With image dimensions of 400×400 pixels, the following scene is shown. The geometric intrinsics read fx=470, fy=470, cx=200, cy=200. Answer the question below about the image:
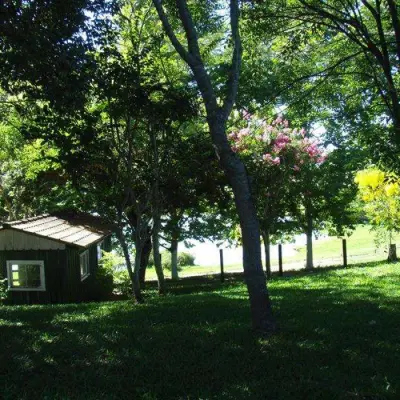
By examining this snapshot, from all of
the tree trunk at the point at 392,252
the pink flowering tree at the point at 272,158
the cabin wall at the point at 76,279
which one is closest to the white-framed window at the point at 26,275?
the cabin wall at the point at 76,279

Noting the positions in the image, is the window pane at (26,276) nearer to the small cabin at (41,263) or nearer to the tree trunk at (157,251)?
the small cabin at (41,263)

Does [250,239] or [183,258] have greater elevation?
[250,239]

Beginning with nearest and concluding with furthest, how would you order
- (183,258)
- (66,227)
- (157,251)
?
(157,251)
(66,227)
(183,258)

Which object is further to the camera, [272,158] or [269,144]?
[269,144]

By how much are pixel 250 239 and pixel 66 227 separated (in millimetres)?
14536

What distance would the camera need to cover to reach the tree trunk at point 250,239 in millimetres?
5801

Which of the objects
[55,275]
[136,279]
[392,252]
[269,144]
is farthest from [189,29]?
[392,252]

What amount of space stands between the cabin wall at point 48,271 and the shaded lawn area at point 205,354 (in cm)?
862

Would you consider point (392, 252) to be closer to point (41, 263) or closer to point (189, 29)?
point (41, 263)

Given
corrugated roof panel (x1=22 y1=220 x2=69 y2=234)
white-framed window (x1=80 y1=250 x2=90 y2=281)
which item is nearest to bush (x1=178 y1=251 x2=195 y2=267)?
corrugated roof panel (x1=22 y1=220 x2=69 y2=234)

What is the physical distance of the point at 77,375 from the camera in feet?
15.3

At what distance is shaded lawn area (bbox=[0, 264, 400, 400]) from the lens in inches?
167

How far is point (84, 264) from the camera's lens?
18.6 metres

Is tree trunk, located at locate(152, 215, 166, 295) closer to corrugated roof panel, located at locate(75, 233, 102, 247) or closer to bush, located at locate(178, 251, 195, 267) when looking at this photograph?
corrugated roof panel, located at locate(75, 233, 102, 247)
